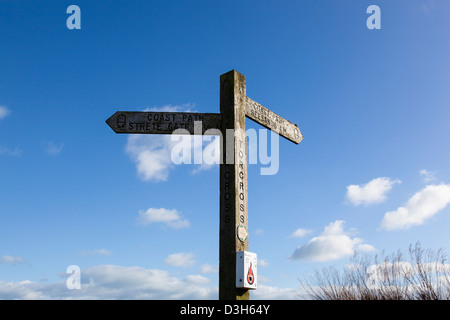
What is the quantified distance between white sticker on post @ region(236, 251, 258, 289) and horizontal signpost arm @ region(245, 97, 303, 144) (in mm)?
2041

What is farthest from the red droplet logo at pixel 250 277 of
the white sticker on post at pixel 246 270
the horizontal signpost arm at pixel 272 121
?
the horizontal signpost arm at pixel 272 121

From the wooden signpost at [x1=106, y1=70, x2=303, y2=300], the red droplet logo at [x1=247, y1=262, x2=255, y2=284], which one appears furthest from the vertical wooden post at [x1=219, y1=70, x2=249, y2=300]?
the red droplet logo at [x1=247, y1=262, x2=255, y2=284]

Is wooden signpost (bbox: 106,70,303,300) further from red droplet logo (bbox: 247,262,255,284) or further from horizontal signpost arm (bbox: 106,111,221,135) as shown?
red droplet logo (bbox: 247,262,255,284)

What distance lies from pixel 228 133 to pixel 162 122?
3.12ft

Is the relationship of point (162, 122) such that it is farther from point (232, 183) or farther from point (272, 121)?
point (272, 121)

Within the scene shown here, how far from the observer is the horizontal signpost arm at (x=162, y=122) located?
6.03 meters

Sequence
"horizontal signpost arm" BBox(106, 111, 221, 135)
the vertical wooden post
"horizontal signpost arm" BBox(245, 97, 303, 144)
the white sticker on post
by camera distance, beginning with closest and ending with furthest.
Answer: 1. the white sticker on post
2. the vertical wooden post
3. "horizontal signpost arm" BBox(106, 111, 221, 135)
4. "horizontal signpost arm" BBox(245, 97, 303, 144)

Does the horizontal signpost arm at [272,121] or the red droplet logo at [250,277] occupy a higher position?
the horizontal signpost arm at [272,121]

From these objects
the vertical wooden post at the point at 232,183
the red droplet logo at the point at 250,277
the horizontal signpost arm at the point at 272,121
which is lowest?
the red droplet logo at the point at 250,277

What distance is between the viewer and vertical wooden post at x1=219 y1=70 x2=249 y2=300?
5398 mm

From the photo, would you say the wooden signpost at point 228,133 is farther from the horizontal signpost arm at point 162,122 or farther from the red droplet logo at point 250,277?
the red droplet logo at point 250,277

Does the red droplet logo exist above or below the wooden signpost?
below
